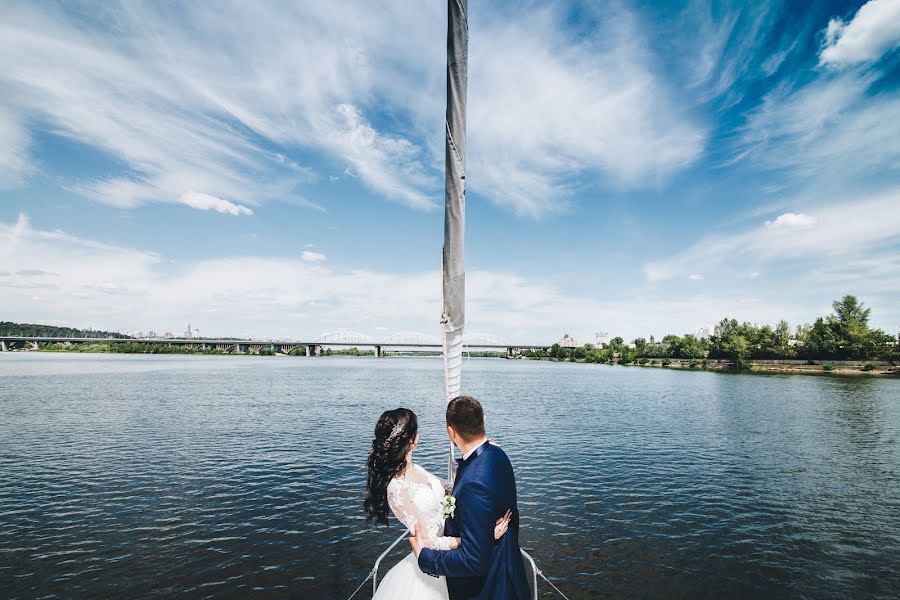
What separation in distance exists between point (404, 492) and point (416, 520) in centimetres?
29

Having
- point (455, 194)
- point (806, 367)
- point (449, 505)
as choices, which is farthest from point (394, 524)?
point (806, 367)

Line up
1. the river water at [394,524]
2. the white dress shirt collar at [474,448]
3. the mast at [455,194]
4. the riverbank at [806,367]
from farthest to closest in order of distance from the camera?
the riverbank at [806,367] < the river water at [394,524] < the mast at [455,194] < the white dress shirt collar at [474,448]

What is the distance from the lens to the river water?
11641 mm

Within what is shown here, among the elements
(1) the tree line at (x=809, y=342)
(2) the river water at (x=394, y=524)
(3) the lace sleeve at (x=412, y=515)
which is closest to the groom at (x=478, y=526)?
(3) the lace sleeve at (x=412, y=515)

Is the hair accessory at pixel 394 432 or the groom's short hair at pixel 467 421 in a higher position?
the groom's short hair at pixel 467 421

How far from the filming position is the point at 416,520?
14.6 ft

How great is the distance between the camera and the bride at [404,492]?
14.9ft

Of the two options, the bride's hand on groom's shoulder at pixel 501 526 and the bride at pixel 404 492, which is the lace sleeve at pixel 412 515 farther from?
the bride's hand on groom's shoulder at pixel 501 526

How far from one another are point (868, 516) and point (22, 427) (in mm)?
45407

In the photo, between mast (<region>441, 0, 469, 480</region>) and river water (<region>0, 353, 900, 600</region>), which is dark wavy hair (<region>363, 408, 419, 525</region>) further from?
river water (<region>0, 353, 900, 600</region>)

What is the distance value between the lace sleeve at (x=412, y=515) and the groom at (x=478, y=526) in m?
0.20

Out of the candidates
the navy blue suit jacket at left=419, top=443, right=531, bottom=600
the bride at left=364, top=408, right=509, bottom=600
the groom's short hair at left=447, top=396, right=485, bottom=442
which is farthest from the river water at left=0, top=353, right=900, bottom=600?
the groom's short hair at left=447, top=396, right=485, bottom=442

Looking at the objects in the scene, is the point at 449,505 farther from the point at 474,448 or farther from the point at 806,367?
the point at 806,367

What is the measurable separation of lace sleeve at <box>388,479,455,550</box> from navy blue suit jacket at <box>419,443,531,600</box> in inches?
17.0
